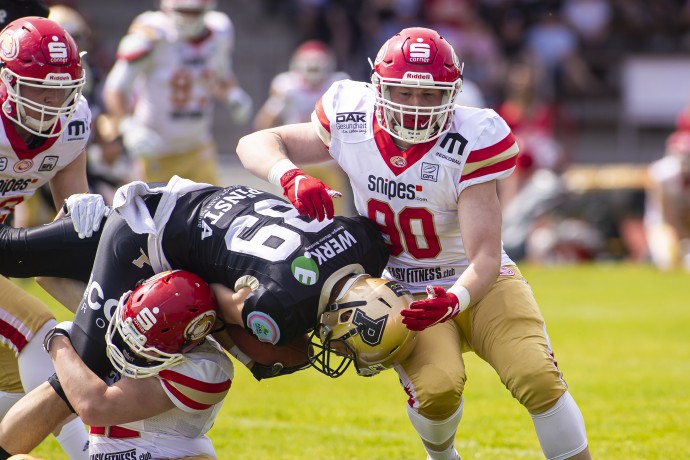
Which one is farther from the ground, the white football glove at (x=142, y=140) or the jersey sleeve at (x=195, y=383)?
the jersey sleeve at (x=195, y=383)

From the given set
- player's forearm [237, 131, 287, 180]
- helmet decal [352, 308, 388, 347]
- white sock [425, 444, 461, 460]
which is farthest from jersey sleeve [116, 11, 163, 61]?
helmet decal [352, 308, 388, 347]

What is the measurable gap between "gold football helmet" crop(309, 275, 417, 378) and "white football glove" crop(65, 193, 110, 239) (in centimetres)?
89

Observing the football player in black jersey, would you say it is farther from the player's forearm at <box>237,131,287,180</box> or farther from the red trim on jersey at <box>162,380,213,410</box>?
the red trim on jersey at <box>162,380,213,410</box>

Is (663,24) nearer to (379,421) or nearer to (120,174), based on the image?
(120,174)

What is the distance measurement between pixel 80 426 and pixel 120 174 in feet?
19.6

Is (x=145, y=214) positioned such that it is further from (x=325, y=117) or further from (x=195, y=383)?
(x=325, y=117)

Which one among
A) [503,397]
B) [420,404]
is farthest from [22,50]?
[503,397]

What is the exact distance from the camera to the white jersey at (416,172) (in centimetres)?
388

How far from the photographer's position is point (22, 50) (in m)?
4.03

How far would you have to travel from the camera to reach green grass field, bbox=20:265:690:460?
187 inches

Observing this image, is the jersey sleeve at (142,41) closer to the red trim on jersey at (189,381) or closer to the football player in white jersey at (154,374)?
the football player in white jersey at (154,374)

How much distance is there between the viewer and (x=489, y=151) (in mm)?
3865

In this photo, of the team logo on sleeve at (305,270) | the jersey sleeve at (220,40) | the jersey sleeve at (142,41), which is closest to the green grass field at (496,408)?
the team logo on sleeve at (305,270)

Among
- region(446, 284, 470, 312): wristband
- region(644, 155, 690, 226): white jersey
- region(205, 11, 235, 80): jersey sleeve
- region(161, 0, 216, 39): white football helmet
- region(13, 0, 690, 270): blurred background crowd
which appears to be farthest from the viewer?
region(13, 0, 690, 270): blurred background crowd
